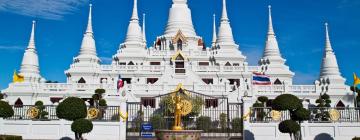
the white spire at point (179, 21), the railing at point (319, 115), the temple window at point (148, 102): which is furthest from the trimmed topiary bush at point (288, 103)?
the white spire at point (179, 21)

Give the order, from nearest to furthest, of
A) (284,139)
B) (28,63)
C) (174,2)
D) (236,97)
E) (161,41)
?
1. (284,139)
2. (236,97)
3. (28,63)
4. (161,41)
5. (174,2)

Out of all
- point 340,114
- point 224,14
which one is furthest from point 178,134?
point 224,14

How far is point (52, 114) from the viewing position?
32375mm

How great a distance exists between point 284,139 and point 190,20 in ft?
139

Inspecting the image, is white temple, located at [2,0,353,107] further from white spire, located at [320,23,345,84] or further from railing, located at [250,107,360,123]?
railing, located at [250,107,360,123]

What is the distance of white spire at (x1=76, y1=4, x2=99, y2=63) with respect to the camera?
6019cm

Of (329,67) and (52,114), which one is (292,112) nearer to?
(52,114)

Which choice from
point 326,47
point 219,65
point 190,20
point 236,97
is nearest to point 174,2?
point 190,20

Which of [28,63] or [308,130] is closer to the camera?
[308,130]

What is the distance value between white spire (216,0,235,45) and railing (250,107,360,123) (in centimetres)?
3196

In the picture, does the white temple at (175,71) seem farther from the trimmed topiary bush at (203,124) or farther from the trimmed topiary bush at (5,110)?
the trimmed topiary bush at (5,110)

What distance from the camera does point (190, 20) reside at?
233 feet

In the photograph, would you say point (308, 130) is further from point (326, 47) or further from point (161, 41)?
point (161, 41)

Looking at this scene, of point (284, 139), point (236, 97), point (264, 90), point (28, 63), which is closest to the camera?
point (284, 139)
